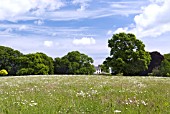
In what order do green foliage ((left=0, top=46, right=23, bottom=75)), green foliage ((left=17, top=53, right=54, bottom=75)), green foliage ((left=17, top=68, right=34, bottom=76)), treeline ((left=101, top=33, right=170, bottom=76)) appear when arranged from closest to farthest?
treeline ((left=101, top=33, right=170, bottom=76)) → green foliage ((left=17, top=68, right=34, bottom=76)) → green foliage ((left=17, top=53, right=54, bottom=75)) → green foliage ((left=0, top=46, right=23, bottom=75))

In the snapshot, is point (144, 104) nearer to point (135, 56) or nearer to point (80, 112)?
point (80, 112)

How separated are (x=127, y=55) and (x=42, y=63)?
32465 millimetres

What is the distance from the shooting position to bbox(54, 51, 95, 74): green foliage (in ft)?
310

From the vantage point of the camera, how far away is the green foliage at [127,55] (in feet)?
227

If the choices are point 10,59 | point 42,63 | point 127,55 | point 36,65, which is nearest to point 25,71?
point 36,65

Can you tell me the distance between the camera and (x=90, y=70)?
9475cm

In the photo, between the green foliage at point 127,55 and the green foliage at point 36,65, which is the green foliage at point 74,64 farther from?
the green foliage at point 127,55

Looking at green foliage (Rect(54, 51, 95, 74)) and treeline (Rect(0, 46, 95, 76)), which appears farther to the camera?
green foliage (Rect(54, 51, 95, 74))

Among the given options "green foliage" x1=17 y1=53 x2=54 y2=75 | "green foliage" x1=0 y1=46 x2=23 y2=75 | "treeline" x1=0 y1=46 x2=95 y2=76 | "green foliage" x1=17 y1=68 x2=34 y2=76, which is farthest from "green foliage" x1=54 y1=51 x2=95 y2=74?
"green foliage" x1=0 y1=46 x2=23 y2=75

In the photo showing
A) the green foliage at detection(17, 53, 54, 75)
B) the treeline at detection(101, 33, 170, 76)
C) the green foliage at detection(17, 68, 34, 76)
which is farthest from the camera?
the green foliage at detection(17, 53, 54, 75)

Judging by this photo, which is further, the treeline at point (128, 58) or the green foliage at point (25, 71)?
the green foliage at point (25, 71)

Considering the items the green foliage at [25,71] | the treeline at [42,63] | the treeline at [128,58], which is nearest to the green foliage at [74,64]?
the treeline at [42,63]

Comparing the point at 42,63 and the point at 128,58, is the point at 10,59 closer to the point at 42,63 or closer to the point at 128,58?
the point at 42,63

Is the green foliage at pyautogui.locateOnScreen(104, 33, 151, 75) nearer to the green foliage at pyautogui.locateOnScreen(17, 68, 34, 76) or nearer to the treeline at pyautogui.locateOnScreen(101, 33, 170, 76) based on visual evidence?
the treeline at pyautogui.locateOnScreen(101, 33, 170, 76)
